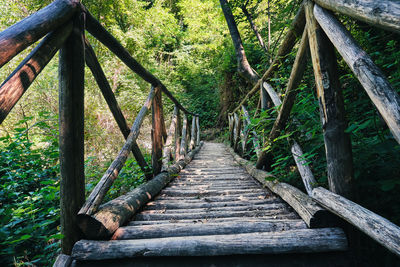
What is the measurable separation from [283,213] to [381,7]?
135 centimetres

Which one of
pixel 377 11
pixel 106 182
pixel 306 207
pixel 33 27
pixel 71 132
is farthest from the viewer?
pixel 106 182

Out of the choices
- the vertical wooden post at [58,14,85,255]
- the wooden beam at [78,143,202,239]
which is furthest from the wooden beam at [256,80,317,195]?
the vertical wooden post at [58,14,85,255]

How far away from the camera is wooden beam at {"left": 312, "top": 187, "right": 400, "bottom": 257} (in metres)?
0.78

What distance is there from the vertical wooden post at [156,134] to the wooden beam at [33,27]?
5.36 ft

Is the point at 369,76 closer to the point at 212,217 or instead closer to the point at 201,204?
the point at 212,217

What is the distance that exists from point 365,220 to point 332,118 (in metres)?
0.59

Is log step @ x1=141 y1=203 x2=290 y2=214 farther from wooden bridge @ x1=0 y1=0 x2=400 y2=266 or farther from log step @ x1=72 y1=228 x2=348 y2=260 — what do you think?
log step @ x1=72 y1=228 x2=348 y2=260

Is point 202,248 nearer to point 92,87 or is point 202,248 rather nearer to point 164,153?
point 164,153

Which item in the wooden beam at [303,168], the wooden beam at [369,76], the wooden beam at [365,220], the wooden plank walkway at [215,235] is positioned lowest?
the wooden plank walkway at [215,235]

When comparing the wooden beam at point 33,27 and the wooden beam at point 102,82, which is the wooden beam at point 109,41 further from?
the wooden beam at point 33,27

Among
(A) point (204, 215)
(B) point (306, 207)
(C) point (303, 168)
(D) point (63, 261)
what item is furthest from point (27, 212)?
(C) point (303, 168)

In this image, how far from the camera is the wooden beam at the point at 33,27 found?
2.48 feet

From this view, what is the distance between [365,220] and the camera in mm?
922

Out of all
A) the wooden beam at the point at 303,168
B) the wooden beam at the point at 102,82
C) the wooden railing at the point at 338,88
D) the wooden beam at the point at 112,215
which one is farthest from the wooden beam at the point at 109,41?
the wooden beam at the point at 303,168
